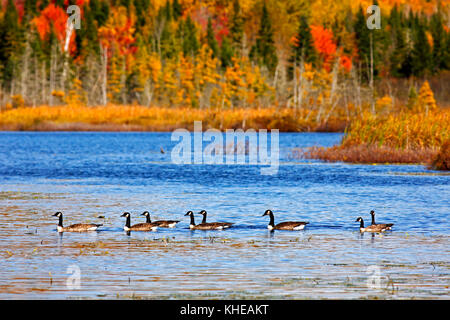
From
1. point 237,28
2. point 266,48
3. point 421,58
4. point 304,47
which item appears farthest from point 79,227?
point 237,28

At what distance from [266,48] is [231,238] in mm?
120691

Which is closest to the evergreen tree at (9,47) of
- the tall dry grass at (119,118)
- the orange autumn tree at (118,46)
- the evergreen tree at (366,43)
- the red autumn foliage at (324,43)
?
the orange autumn tree at (118,46)

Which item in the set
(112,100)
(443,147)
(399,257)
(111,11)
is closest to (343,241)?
(399,257)

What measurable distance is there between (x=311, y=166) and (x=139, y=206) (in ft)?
65.1

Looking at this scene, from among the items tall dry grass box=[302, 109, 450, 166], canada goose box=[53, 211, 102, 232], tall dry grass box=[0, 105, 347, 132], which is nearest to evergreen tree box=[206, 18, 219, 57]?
tall dry grass box=[0, 105, 347, 132]

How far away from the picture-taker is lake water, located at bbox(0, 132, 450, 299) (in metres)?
15.2

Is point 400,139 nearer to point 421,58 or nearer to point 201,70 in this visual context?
point 201,70

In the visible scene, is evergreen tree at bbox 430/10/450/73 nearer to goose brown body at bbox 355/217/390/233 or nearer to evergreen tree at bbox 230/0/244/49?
evergreen tree at bbox 230/0/244/49

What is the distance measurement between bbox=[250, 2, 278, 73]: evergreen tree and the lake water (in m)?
94.9

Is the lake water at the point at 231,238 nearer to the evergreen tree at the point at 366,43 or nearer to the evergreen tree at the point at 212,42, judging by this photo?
the evergreen tree at the point at 366,43

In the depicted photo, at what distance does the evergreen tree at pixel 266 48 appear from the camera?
139 m

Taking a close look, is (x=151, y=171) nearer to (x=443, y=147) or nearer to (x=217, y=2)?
(x=443, y=147)
